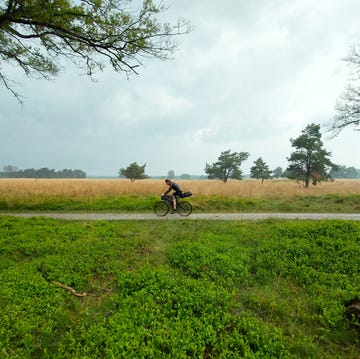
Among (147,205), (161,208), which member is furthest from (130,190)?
(161,208)

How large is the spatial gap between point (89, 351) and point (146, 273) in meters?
1.96

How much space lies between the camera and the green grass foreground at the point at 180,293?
3.20 meters

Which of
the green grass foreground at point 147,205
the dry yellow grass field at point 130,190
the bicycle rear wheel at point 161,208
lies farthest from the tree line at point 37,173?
the bicycle rear wheel at point 161,208

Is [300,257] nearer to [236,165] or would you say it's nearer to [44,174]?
[236,165]

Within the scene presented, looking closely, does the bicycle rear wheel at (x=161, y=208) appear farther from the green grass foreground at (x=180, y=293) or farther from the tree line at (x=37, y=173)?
the tree line at (x=37, y=173)

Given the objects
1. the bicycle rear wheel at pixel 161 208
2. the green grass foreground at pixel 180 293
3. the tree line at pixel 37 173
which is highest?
the tree line at pixel 37 173

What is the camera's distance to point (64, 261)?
531cm

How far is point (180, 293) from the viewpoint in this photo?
168 inches

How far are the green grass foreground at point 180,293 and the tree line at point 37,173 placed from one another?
12459 cm

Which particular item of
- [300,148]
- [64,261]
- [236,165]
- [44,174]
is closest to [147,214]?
[64,261]

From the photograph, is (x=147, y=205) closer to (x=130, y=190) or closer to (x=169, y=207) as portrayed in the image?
(x=169, y=207)

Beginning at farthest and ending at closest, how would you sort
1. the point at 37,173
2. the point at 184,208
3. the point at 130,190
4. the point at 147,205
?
the point at 37,173
the point at 130,190
the point at 147,205
the point at 184,208

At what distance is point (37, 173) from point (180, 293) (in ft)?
435

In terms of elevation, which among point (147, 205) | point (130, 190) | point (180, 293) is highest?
point (130, 190)
